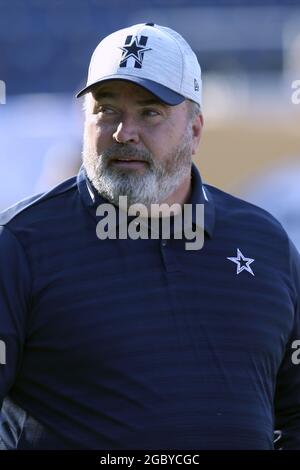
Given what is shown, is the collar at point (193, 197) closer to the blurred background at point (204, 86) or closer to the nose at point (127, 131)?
the nose at point (127, 131)

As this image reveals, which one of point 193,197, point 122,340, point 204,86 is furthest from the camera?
point 204,86

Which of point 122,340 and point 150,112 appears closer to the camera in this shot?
point 122,340

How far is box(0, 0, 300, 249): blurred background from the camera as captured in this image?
7.75 metres

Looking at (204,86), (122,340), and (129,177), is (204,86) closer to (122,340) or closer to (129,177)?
(129,177)

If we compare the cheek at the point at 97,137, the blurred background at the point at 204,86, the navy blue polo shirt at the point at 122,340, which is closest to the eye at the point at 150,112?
the cheek at the point at 97,137

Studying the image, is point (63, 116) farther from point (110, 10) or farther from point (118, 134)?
point (118, 134)

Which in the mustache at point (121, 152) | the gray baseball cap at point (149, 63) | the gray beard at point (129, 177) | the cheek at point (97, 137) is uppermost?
the gray baseball cap at point (149, 63)

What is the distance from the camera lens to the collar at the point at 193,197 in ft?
8.23

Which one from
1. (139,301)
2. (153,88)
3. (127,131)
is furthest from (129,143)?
(139,301)

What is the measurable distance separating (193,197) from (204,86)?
7.36 meters

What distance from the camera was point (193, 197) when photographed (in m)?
2.66

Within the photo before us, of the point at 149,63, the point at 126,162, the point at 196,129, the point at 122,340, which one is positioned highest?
the point at 149,63
